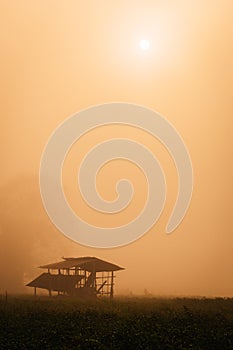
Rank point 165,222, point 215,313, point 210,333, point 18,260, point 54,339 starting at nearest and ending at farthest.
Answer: point 54,339, point 210,333, point 215,313, point 18,260, point 165,222

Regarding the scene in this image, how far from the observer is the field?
51.5 ft

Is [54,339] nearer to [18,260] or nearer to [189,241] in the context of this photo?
[18,260]

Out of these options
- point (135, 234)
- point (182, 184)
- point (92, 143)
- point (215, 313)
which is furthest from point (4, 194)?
point (215, 313)

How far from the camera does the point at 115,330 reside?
57.8ft

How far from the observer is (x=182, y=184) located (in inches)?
2092

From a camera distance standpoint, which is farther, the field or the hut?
the hut

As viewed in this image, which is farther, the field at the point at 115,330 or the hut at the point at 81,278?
the hut at the point at 81,278

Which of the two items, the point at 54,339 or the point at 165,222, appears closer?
the point at 54,339

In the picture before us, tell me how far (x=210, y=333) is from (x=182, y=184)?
36.1m

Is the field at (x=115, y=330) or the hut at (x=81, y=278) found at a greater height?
the hut at (x=81, y=278)

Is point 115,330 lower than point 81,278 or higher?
lower

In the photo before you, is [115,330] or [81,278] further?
[81,278]

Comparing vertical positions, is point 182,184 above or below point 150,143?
below

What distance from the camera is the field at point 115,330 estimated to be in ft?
51.5
